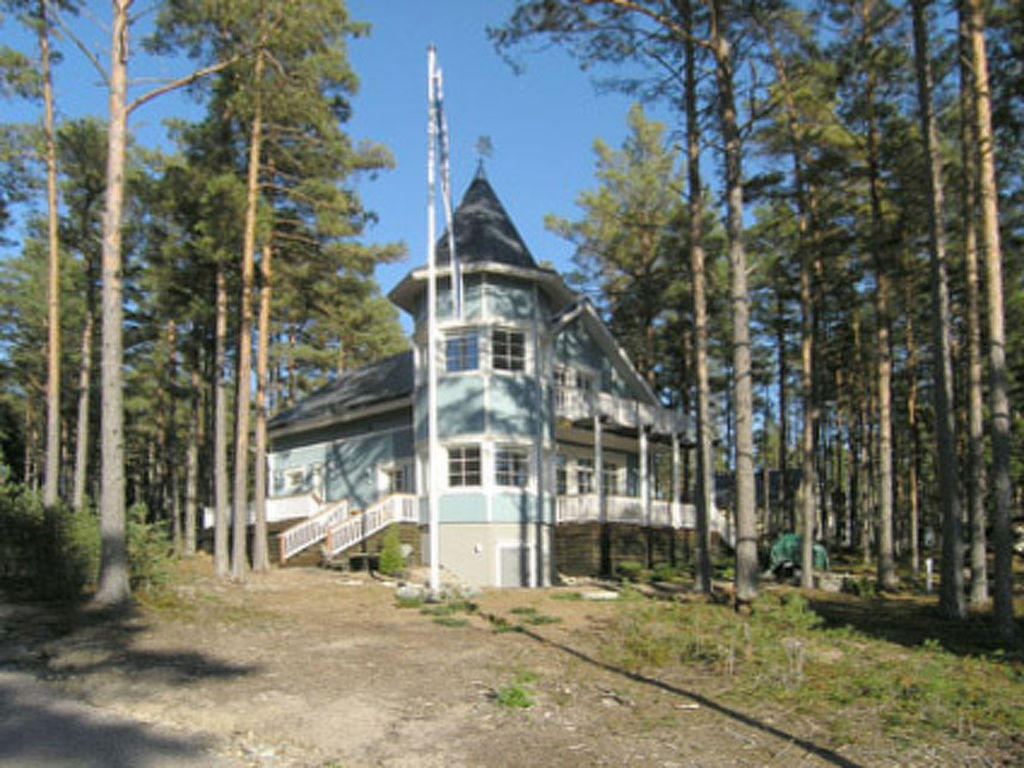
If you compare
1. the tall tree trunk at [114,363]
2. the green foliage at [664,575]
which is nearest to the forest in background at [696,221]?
the tall tree trunk at [114,363]

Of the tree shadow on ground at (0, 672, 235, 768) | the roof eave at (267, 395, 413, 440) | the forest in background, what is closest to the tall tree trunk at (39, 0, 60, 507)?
the forest in background

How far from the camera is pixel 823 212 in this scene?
20.5 m

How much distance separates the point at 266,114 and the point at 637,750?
49.9 feet

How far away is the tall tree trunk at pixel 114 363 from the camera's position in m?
11.4

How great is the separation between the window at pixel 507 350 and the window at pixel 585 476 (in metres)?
5.42

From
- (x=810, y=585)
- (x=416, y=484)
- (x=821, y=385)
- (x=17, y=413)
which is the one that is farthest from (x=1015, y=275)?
(x=17, y=413)

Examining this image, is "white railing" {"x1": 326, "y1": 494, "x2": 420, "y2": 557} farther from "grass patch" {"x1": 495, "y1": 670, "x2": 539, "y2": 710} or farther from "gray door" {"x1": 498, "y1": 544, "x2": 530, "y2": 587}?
"grass patch" {"x1": 495, "y1": 670, "x2": 539, "y2": 710}

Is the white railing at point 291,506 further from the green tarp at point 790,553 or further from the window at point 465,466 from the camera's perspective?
the green tarp at point 790,553

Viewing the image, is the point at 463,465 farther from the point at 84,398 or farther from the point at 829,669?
the point at 829,669

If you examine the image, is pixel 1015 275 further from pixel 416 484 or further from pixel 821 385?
pixel 416 484

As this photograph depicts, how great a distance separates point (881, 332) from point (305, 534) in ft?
50.7

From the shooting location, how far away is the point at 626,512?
A: 24609mm

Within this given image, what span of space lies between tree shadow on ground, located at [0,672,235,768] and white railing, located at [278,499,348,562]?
1551 cm

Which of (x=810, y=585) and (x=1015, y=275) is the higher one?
(x=1015, y=275)
